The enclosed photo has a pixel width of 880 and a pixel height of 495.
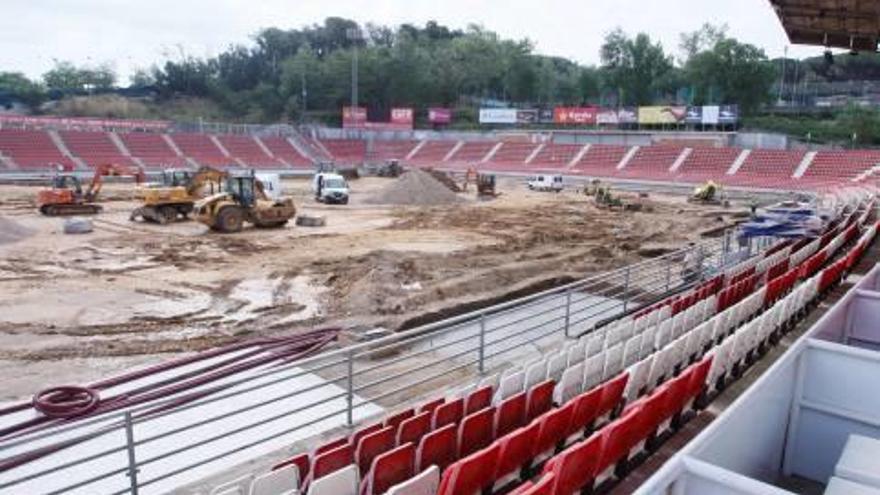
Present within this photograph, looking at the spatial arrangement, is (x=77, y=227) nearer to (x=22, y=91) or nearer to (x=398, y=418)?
(x=398, y=418)

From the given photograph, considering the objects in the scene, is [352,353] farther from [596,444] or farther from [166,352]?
[166,352]

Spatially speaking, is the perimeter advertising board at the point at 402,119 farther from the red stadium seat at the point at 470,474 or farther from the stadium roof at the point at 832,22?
the red stadium seat at the point at 470,474

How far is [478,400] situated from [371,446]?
1.55m

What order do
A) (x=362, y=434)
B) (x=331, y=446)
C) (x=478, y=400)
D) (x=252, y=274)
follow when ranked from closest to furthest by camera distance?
(x=331, y=446), (x=362, y=434), (x=478, y=400), (x=252, y=274)

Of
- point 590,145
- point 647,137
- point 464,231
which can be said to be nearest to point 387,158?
point 590,145

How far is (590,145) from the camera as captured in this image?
68125mm

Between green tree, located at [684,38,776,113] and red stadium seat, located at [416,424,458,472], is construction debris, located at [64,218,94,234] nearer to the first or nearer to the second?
red stadium seat, located at [416,424,458,472]

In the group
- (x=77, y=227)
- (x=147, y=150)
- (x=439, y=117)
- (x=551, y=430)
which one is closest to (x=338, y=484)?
(x=551, y=430)

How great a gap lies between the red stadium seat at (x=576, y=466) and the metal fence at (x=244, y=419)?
2481mm

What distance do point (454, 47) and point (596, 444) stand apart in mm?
115491

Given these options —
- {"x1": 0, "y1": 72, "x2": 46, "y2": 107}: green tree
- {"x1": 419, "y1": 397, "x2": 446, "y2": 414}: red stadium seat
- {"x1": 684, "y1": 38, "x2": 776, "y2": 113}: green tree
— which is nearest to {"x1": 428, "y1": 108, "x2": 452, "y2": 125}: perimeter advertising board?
{"x1": 684, "y1": 38, "x2": 776, "y2": 113}: green tree

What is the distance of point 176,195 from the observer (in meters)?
29.0

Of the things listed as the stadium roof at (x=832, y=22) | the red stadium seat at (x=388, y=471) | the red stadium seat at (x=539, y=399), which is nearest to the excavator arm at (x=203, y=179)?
the stadium roof at (x=832, y=22)

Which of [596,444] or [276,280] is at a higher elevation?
[596,444]
